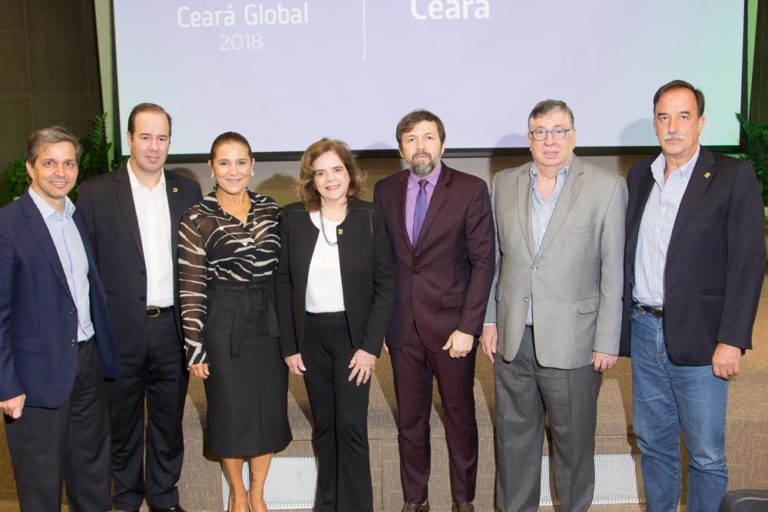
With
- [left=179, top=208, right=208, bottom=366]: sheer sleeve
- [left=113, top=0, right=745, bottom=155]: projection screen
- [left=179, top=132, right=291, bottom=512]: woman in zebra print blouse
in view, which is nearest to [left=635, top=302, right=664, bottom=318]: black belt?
[left=179, top=132, right=291, bottom=512]: woman in zebra print blouse

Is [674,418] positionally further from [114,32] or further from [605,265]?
[114,32]

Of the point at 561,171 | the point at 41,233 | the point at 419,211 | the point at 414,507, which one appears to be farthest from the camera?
the point at 414,507

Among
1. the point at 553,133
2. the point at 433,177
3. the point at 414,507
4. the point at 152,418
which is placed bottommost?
the point at 414,507

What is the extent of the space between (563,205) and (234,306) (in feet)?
4.05

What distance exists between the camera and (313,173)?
→ 112 inches

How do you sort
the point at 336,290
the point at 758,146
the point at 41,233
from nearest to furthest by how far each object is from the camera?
the point at 41,233 → the point at 336,290 → the point at 758,146

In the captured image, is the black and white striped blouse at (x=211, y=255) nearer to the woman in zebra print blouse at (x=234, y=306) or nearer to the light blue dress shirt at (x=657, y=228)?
the woman in zebra print blouse at (x=234, y=306)

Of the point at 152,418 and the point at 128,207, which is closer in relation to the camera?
the point at 128,207

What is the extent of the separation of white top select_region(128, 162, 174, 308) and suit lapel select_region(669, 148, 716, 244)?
186 centimetres

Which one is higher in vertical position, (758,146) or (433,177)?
(758,146)

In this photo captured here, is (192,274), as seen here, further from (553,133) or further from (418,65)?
(418,65)

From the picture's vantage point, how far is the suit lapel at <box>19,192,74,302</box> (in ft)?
8.26

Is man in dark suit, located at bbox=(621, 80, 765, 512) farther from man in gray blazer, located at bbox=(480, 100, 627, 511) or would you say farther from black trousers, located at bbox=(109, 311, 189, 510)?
black trousers, located at bbox=(109, 311, 189, 510)

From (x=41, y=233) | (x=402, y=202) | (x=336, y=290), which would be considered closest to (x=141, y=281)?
(x=41, y=233)
